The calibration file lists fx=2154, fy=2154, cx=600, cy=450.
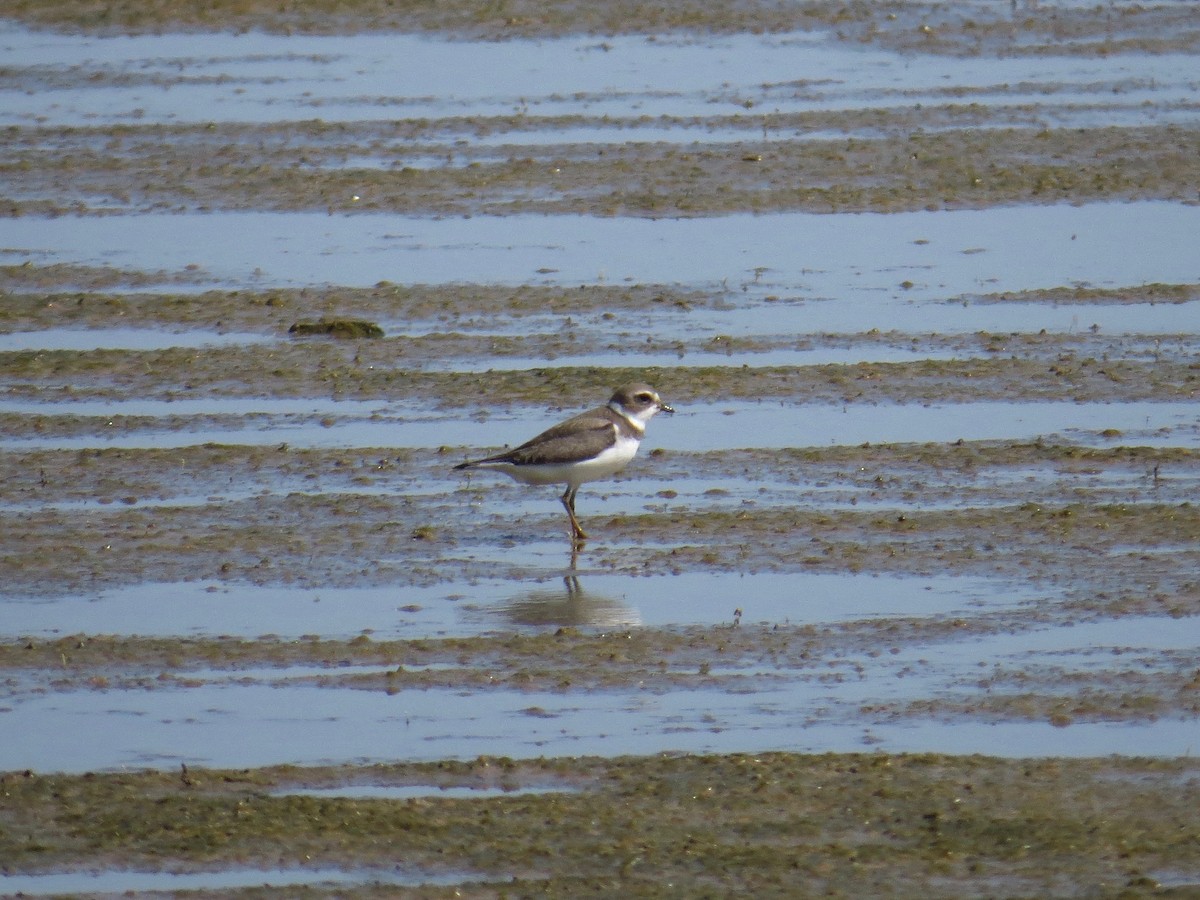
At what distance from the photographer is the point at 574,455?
1174cm

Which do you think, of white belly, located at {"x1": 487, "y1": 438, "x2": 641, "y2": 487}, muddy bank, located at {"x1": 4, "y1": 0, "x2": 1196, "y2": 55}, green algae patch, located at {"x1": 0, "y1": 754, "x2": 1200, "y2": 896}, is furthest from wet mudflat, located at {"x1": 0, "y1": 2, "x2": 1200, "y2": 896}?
muddy bank, located at {"x1": 4, "y1": 0, "x2": 1196, "y2": 55}

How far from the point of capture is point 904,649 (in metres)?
9.67

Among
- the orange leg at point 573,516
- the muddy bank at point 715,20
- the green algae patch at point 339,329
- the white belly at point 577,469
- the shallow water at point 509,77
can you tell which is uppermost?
the muddy bank at point 715,20

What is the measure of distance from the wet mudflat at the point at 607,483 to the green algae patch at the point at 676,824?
0.08 feet

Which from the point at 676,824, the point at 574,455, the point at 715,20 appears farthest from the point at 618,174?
the point at 676,824

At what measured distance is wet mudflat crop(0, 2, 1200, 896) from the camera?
8.00 metres

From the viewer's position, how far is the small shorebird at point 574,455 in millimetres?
11750

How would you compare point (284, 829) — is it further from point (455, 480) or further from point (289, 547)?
point (455, 480)

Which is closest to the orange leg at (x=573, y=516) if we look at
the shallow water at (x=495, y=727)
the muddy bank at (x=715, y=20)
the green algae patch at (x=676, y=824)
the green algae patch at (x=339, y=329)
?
the shallow water at (x=495, y=727)

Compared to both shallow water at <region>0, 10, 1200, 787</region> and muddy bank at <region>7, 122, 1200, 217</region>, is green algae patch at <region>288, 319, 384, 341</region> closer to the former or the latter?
shallow water at <region>0, 10, 1200, 787</region>

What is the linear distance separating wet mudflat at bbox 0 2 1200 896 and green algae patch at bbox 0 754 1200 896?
0.02m

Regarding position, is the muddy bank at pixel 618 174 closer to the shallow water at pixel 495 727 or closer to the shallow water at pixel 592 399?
the shallow water at pixel 592 399

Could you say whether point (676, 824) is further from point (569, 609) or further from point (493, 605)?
point (493, 605)

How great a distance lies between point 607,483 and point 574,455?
44.8 inches
